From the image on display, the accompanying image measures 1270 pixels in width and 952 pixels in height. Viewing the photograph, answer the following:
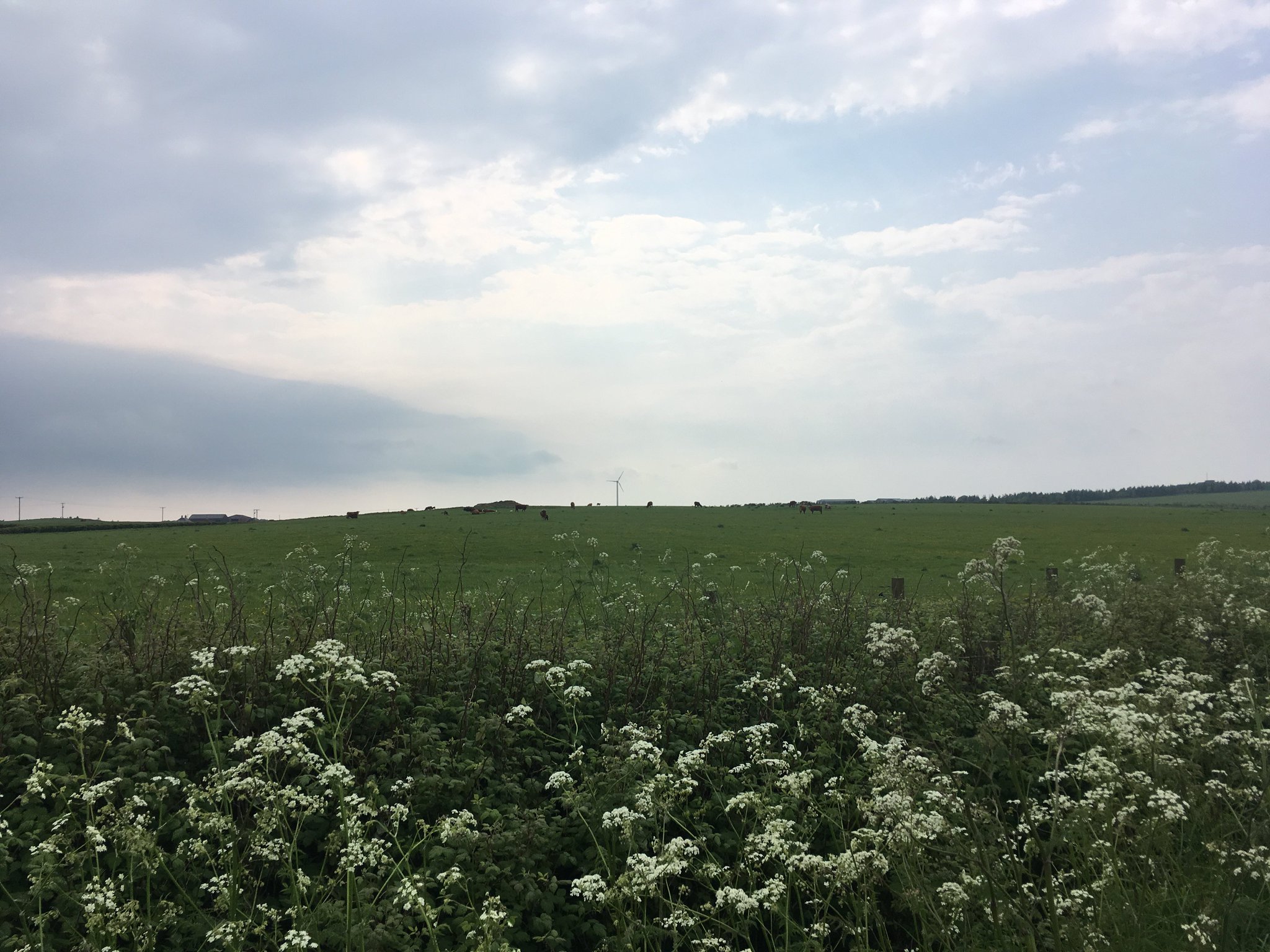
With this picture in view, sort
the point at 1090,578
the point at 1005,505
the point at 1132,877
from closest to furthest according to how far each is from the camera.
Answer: the point at 1132,877 < the point at 1090,578 < the point at 1005,505

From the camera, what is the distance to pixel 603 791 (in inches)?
297

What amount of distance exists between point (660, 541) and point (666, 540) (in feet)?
1.80

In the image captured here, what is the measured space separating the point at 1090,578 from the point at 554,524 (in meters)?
38.9

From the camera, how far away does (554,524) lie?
5488cm

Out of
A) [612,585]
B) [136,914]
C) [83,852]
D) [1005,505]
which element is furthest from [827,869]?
[1005,505]

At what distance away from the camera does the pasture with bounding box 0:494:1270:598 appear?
95.3 feet

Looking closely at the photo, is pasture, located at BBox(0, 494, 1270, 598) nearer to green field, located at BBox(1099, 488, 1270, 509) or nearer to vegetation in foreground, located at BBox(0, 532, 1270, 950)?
vegetation in foreground, located at BBox(0, 532, 1270, 950)

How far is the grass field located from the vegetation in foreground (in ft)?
17.1

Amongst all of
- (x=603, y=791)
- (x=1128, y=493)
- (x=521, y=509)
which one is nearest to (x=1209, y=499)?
(x=1128, y=493)

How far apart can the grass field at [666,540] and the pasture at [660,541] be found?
0.18 meters

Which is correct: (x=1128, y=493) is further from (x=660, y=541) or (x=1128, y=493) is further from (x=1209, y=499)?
(x=660, y=541)

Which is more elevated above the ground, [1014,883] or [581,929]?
[1014,883]

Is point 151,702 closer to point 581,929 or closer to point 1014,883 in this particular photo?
point 581,929

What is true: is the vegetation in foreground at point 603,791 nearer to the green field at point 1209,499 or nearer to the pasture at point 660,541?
the pasture at point 660,541
